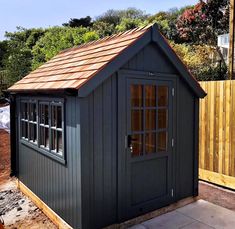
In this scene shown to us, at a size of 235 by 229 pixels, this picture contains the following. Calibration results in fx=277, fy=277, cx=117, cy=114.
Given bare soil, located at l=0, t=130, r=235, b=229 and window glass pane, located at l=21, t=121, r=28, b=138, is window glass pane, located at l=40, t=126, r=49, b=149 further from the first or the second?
bare soil, located at l=0, t=130, r=235, b=229

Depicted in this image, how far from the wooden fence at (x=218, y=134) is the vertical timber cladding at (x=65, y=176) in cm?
351

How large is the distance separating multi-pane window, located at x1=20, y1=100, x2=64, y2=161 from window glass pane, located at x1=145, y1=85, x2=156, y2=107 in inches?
52.0

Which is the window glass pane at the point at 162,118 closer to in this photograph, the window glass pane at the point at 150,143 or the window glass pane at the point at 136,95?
the window glass pane at the point at 150,143

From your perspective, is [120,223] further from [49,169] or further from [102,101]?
[102,101]

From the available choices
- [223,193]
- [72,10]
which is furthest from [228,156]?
[72,10]

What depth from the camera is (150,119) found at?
4422 millimetres

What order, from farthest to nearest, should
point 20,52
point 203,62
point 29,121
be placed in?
point 20,52 → point 203,62 → point 29,121

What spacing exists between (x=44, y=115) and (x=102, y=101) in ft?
4.67

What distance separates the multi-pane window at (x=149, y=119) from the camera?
4.24m

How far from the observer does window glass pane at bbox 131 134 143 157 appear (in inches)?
167

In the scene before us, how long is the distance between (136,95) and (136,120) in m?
Answer: 0.38

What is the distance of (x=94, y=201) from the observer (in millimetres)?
3793

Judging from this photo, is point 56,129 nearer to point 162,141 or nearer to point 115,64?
point 115,64

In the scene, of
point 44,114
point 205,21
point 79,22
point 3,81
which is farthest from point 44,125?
point 79,22
